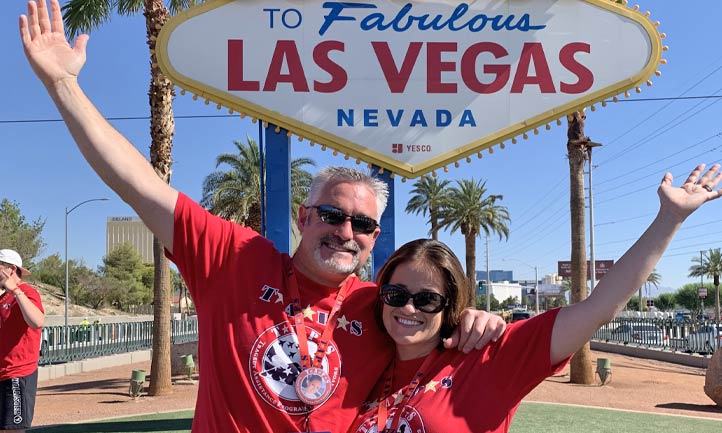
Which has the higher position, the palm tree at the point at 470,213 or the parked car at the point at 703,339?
the palm tree at the point at 470,213

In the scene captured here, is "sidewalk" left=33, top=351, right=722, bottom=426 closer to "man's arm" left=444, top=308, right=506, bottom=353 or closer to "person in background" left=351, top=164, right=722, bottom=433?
"person in background" left=351, top=164, right=722, bottom=433

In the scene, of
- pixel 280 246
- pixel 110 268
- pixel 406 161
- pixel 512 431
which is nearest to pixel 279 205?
pixel 280 246

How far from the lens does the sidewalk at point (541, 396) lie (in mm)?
11483

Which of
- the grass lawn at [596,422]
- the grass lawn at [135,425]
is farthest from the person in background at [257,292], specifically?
the grass lawn at [135,425]

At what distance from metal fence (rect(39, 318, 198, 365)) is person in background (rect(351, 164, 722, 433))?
17861 mm

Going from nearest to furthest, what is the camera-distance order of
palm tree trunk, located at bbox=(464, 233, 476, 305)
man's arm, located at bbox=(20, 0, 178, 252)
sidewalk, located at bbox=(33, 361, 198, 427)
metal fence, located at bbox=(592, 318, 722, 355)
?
man's arm, located at bbox=(20, 0, 178, 252), sidewalk, located at bbox=(33, 361, 198, 427), metal fence, located at bbox=(592, 318, 722, 355), palm tree trunk, located at bbox=(464, 233, 476, 305)

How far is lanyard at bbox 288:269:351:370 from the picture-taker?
2.26 m

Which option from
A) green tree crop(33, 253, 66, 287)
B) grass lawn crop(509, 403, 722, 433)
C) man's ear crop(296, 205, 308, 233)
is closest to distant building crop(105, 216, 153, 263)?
green tree crop(33, 253, 66, 287)

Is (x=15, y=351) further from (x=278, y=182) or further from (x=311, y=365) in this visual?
(x=311, y=365)

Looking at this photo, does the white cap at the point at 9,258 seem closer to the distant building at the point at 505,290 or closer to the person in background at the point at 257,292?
the person in background at the point at 257,292

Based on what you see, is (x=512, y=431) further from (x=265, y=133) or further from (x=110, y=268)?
(x=110, y=268)

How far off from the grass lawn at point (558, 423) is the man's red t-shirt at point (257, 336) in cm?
661

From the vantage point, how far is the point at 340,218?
2.53 m

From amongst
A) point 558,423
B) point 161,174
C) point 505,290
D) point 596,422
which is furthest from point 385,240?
point 505,290
